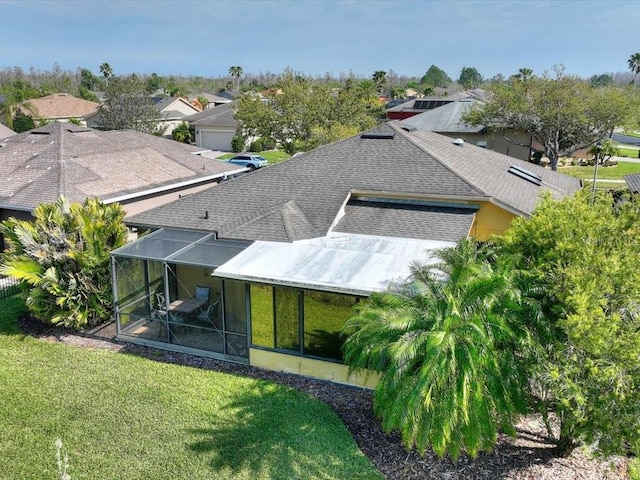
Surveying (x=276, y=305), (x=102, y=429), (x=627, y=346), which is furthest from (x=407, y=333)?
(x=102, y=429)

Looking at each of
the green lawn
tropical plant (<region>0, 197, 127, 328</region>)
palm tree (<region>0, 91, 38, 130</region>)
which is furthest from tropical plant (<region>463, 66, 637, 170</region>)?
palm tree (<region>0, 91, 38, 130</region>)

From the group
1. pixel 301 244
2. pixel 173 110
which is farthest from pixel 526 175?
pixel 173 110

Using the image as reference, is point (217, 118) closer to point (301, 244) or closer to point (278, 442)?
point (301, 244)

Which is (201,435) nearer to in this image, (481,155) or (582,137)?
(481,155)

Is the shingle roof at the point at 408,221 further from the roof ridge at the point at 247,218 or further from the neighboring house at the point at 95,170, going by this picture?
the neighboring house at the point at 95,170

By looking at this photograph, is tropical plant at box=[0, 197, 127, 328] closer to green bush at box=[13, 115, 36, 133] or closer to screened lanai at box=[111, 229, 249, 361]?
screened lanai at box=[111, 229, 249, 361]

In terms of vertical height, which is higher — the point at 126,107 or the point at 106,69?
the point at 106,69
